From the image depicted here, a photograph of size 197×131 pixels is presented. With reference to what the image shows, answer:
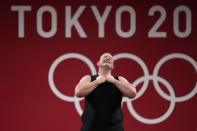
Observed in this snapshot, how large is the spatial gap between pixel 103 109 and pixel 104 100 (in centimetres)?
6

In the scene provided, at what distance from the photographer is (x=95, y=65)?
12.5 feet

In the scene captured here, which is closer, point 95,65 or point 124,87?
point 124,87

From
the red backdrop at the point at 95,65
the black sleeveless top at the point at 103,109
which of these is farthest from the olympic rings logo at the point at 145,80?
the black sleeveless top at the point at 103,109

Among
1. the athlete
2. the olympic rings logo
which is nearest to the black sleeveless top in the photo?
the athlete

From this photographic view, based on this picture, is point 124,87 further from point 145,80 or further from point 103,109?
point 145,80

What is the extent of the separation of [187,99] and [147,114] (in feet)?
1.56

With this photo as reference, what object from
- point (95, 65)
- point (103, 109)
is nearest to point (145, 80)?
point (95, 65)

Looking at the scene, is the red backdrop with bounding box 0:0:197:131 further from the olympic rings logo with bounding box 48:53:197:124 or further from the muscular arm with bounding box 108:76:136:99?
the muscular arm with bounding box 108:76:136:99

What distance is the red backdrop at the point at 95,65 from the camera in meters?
3.81

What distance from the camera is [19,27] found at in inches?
151

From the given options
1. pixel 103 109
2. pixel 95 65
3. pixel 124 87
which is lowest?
pixel 103 109

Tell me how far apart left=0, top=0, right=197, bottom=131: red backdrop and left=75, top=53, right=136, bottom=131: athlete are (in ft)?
5.12

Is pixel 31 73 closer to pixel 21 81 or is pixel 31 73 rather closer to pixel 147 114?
pixel 21 81

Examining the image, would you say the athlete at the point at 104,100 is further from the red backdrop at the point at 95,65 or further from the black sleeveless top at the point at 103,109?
the red backdrop at the point at 95,65
